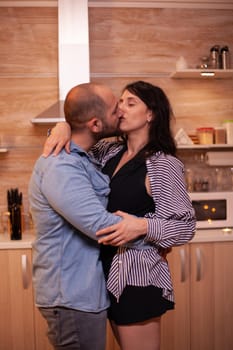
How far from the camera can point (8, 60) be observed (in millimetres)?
3020

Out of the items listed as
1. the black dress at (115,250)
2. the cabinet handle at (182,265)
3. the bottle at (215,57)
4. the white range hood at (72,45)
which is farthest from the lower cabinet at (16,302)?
the bottle at (215,57)

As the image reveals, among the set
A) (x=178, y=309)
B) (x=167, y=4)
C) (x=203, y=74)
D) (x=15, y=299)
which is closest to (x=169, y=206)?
(x=178, y=309)

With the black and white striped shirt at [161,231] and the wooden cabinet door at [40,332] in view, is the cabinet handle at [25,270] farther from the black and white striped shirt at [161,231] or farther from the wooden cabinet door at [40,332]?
the black and white striped shirt at [161,231]

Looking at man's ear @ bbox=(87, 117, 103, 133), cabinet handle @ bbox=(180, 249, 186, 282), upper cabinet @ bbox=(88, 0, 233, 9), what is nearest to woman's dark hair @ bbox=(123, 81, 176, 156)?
man's ear @ bbox=(87, 117, 103, 133)

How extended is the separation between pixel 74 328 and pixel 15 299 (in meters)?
1.32

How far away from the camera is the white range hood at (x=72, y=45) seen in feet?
9.05

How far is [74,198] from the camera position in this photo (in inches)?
48.6

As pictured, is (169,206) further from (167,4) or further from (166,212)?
(167,4)

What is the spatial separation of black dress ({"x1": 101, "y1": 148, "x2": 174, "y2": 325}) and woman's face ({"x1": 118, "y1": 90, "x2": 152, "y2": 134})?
0.13 m

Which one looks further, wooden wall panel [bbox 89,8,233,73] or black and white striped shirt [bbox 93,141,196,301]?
wooden wall panel [bbox 89,8,233,73]

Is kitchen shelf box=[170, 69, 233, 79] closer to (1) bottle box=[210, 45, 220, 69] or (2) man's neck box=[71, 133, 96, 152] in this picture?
(1) bottle box=[210, 45, 220, 69]

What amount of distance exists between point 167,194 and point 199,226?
1.43 meters

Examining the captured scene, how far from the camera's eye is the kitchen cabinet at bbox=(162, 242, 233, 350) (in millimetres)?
2572

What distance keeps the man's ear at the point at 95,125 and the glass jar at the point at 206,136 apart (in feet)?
5.55
